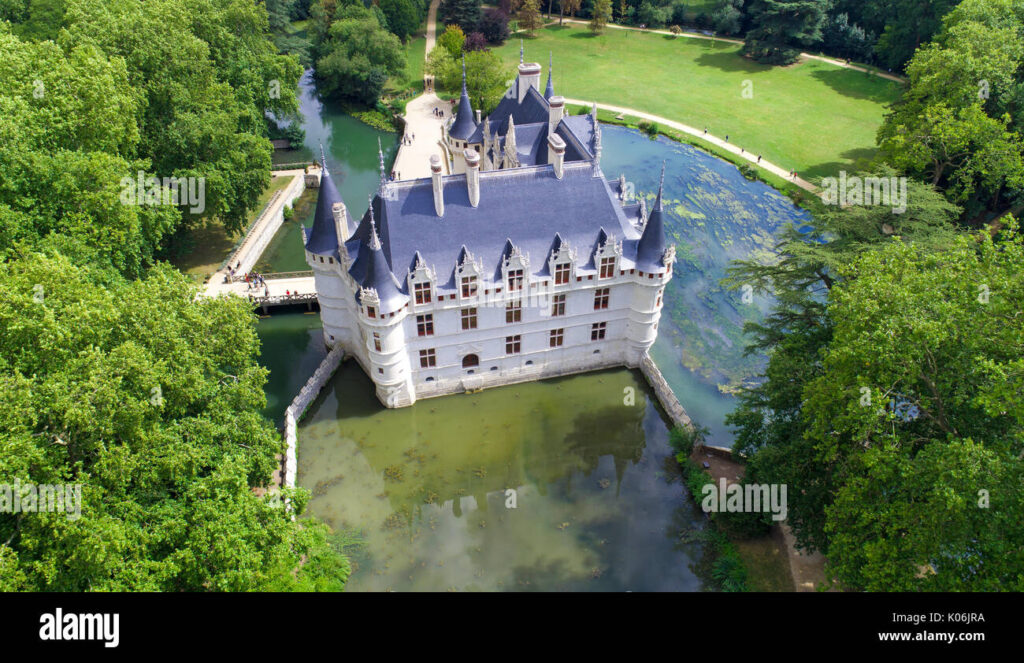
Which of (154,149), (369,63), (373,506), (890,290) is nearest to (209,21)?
(154,149)

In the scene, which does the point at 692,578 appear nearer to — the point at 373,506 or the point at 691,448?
the point at 691,448

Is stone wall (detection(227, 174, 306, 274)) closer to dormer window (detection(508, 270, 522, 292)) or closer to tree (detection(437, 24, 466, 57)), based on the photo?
dormer window (detection(508, 270, 522, 292))

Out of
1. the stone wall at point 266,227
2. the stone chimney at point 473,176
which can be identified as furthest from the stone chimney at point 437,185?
the stone wall at point 266,227

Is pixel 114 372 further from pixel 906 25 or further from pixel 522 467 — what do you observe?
pixel 906 25

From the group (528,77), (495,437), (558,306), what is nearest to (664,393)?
(558,306)

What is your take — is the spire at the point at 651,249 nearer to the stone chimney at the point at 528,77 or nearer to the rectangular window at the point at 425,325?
the rectangular window at the point at 425,325
